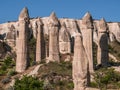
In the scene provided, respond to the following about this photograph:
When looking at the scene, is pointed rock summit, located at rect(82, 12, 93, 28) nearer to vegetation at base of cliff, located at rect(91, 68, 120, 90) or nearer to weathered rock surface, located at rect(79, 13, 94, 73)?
weathered rock surface, located at rect(79, 13, 94, 73)

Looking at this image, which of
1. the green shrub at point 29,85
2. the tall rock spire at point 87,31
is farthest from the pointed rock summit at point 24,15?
the green shrub at point 29,85

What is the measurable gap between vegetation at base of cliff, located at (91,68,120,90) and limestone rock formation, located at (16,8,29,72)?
28.7ft

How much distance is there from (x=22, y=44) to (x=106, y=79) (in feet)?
41.6

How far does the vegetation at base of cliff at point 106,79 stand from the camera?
136 ft

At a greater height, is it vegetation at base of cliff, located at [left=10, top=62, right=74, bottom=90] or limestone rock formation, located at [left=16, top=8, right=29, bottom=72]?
limestone rock formation, located at [left=16, top=8, right=29, bottom=72]

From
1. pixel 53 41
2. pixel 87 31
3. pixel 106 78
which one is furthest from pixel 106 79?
pixel 53 41

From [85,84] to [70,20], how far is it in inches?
4073

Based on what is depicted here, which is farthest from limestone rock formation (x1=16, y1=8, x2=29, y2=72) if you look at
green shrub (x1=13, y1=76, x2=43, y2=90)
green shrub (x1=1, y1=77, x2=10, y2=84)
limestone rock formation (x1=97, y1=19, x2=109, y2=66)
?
green shrub (x1=13, y1=76, x2=43, y2=90)

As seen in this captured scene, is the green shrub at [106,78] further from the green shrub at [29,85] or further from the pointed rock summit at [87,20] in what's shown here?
the green shrub at [29,85]

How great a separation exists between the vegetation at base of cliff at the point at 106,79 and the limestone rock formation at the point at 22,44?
8762 mm

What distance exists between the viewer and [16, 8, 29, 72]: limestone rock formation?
49.7 m

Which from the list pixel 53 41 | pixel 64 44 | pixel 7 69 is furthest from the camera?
pixel 64 44

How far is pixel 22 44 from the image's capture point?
5041cm

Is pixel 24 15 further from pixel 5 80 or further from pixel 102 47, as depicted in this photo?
pixel 102 47
